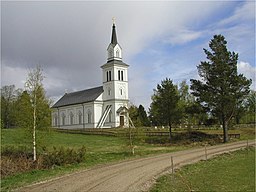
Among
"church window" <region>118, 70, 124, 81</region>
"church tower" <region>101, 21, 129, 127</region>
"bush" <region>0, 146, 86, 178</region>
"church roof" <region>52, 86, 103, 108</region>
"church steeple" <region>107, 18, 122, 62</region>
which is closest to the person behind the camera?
"bush" <region>0, 146, 86, 178</region>

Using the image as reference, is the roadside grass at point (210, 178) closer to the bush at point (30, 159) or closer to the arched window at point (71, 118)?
the bush at point (30, 159)

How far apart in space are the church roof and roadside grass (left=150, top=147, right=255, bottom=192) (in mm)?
54208

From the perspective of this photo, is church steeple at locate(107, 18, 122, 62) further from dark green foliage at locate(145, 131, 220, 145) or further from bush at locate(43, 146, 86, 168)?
bush at locate(43, 146, 86, 168)

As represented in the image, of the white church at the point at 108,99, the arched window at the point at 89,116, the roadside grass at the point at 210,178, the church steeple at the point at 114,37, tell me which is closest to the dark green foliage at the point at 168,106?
the roadside grass at the point at 210,178

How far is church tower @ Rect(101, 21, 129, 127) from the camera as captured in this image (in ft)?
229

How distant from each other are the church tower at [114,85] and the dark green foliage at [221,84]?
1239 inches

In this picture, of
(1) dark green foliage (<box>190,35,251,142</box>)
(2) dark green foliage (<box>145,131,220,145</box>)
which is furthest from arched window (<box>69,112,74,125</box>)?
(1) dark green foliage (<box>190,35,251,142</box>)

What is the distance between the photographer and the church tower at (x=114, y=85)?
6975 cm

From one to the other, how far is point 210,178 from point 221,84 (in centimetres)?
2394

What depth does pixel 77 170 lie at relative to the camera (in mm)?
19719

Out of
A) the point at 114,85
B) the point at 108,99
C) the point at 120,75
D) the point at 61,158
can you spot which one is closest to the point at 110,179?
the point at 61,158

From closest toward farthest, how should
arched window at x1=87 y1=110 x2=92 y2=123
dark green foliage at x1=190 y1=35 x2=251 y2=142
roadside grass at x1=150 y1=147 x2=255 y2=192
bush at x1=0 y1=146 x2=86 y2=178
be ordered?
1. roadside grass at x1=150 y1=147 x2=255 y2=192
2. bush at x1=0 y1=146 x2=86 y2=178
3. dark green foliage at x1=190 y1=35 x2=251 y2=142
4. arched window at x1=87 y1=110 x2=92 y2=123

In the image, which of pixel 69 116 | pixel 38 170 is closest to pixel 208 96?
pixel 38 170

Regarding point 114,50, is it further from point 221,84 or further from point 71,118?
point 221,84
